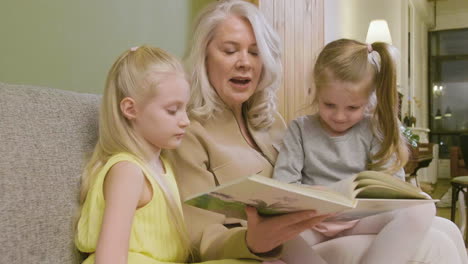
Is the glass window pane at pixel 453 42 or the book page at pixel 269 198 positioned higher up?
the glass window pane at pixel 453 42

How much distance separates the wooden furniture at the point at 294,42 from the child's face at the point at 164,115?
1.46m

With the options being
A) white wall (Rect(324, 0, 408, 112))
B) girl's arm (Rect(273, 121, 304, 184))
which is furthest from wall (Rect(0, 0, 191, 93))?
white wall (Rect(324, 0, 408, 112))

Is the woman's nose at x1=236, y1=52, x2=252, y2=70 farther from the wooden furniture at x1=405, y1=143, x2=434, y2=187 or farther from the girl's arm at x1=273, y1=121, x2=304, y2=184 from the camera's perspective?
the wooden furniture at x1=405, y1=143, x2=434, y2=187

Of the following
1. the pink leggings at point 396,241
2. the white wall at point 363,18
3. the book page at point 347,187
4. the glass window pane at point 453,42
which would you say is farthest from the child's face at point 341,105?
the glass window pane at point 453,42

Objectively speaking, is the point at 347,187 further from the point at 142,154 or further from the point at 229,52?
the point at 229,52

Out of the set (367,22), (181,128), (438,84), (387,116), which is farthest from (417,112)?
(181,128)

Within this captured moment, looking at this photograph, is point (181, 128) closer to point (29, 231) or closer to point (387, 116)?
point (29, 231)

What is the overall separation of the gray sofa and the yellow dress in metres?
0.04

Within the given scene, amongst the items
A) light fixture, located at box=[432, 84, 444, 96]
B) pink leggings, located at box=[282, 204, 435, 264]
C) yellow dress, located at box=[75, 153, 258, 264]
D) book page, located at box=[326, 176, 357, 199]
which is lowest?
light fixture, located at box=[432, 84, 444, 96]

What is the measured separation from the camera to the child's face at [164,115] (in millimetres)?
1057

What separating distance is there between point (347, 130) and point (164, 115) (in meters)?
0.67

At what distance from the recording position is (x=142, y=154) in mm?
1060

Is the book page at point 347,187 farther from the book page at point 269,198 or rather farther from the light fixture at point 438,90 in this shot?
the light fixture at point 438,90

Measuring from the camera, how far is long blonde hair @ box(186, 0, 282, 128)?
137 centimetres
